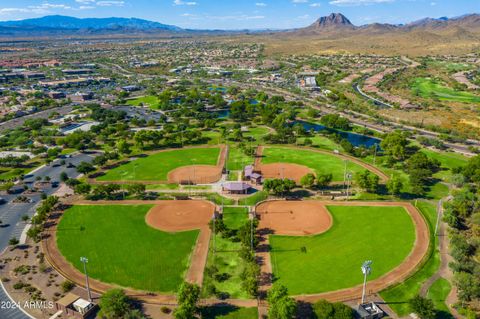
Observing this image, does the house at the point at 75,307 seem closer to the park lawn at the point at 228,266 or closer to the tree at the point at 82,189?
the park lawn at the point at 228,266

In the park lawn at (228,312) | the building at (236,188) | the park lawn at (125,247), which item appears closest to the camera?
the park lawn at (228,312)

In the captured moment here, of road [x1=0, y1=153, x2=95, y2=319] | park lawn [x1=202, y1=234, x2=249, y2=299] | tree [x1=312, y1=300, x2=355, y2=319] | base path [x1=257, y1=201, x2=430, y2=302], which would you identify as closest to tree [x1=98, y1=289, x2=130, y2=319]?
road [x1=0, y1=153, x2=95, y2=319]

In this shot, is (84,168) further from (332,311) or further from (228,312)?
(332,311)

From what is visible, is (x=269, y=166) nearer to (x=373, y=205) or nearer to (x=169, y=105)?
(x=373, y=205)

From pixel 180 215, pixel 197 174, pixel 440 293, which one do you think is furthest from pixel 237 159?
pixel 440 293

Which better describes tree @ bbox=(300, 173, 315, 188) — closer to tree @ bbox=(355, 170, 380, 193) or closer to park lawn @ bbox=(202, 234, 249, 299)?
tree @ bbox=(355, 170, 380, 193)

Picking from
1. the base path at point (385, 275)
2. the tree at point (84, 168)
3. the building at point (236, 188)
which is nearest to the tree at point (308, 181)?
the base path at point (385, 275)
